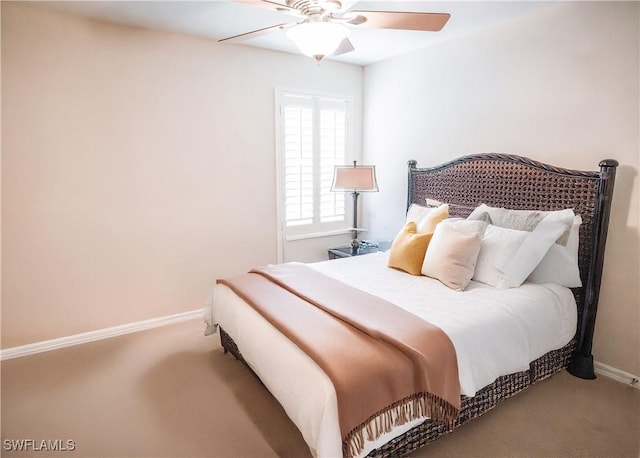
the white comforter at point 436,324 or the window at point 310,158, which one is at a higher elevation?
the window at point 310,158

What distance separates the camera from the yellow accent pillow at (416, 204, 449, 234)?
10.0 ft

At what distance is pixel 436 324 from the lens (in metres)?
1.99

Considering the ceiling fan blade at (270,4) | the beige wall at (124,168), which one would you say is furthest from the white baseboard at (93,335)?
the ceiling fan blade at (270,4)

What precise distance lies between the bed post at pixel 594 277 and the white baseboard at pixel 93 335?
313 cm

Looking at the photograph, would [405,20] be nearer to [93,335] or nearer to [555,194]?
[555,194]

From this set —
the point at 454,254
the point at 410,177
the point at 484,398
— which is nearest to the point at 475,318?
the point at 484,398

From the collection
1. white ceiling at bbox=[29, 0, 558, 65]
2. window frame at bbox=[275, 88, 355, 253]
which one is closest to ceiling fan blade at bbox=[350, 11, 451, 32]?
white ceiling at bbox=[29, 0, 558, 65]

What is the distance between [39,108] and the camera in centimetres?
289

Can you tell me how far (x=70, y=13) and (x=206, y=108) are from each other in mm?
1171

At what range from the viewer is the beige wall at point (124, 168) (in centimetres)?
289

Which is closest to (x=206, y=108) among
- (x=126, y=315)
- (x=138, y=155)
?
(x=138, y=155)

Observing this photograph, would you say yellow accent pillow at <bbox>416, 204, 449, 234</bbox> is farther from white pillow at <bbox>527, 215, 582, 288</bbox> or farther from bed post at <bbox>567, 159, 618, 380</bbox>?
bed post at <bbox>567, 159, 618, 380</bbox>

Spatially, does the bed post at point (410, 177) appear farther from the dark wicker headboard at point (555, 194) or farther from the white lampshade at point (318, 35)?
the white lampshade at point (318, 35)

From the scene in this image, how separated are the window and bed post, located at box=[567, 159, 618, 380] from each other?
259cm
